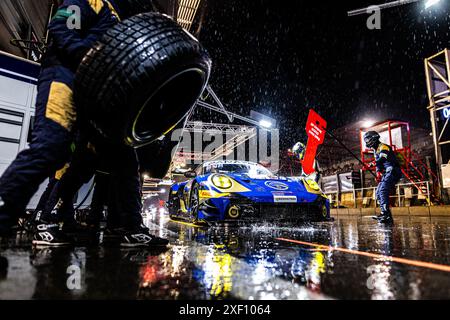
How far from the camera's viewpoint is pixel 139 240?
194 cm

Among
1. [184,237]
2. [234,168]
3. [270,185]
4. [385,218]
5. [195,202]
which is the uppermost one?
[234,168]

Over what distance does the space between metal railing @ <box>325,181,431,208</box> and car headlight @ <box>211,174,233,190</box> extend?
9420 mm

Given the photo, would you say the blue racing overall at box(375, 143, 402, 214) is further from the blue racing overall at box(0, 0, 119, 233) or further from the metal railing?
the metal railing

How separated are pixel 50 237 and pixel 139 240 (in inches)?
24.4

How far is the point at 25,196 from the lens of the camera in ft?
5.03

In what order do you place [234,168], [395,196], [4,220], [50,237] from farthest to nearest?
[395,196], [234,168], [50,237], [4,220]

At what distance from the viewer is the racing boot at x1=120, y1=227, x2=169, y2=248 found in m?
1.93

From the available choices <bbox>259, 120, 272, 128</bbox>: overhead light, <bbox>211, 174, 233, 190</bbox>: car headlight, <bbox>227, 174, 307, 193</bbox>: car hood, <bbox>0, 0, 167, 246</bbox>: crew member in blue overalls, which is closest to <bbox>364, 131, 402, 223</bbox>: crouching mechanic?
<bbox>227, 174, 307, 193</bbox>: car hood

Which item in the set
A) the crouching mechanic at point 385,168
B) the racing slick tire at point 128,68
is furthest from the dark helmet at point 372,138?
the racing slick tire at point 128,68

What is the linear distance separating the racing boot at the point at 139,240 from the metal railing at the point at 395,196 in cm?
1112

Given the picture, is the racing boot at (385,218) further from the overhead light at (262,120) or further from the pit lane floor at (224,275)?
the overhead light at (262,120)

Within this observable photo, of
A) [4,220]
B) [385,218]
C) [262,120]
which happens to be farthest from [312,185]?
[262,120]

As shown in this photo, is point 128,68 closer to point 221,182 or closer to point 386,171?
point 221,182
